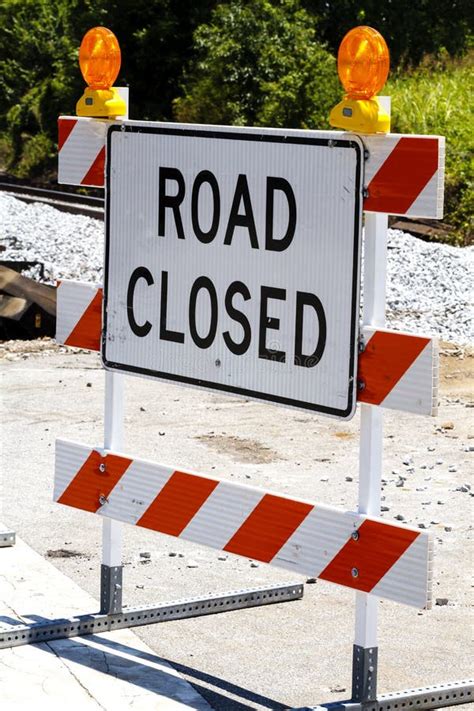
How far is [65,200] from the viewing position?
2850 centimetres

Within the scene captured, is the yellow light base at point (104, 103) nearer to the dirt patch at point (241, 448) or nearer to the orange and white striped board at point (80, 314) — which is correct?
the orange and white striped board at point (80, 314)

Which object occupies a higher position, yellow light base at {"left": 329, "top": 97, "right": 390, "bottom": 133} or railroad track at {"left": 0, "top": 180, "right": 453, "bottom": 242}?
yellow light base at {"left": 329, "top": 97, "right": 390, "bottom": 133}

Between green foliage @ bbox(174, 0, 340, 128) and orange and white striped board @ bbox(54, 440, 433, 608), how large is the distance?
2667 cm

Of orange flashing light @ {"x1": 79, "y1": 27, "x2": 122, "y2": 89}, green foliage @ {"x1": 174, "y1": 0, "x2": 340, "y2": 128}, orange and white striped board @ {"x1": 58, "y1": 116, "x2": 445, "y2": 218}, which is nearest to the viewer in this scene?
orange and white striped board @ {"x1": 58, "y1": 116, "x2": 445, "y2": 218}

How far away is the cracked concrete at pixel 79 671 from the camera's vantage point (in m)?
4.88

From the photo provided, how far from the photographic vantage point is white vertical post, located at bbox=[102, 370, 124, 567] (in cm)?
550

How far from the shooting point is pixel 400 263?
1773 cm

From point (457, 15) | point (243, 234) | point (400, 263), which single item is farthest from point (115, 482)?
point (457, 15)

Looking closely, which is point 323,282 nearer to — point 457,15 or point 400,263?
point 400,263

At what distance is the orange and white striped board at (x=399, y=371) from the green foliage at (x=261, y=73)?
27419mm

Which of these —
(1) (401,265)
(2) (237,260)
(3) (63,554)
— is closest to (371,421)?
(2) (237,260)

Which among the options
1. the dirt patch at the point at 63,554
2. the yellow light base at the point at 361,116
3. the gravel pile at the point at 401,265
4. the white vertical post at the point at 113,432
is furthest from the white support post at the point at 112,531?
the gravel pile at the point at 401,265

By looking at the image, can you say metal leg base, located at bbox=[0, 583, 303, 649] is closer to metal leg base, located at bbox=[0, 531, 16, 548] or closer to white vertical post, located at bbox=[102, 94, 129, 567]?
white vertical post, located at bbox=[102, 94, 129, 567]

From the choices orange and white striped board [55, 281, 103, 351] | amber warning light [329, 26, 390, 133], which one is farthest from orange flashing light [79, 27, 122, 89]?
amber warning light [329, 26, 390, 133]
